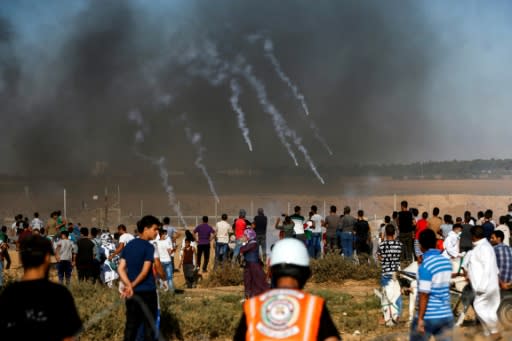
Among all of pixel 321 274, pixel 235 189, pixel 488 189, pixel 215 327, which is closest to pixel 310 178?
pixel 235 189

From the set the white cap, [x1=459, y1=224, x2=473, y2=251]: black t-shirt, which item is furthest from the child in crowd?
the white cap

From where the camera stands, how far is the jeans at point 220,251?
21.7m

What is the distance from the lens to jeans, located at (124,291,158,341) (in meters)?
9.76

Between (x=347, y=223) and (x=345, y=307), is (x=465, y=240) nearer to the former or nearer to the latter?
(x=345, y=307)

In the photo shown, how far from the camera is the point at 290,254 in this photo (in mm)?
4824

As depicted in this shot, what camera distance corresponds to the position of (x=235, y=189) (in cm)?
8606

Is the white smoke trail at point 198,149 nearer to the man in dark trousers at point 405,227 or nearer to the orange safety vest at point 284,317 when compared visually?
the man in dark trousers at point 405,227

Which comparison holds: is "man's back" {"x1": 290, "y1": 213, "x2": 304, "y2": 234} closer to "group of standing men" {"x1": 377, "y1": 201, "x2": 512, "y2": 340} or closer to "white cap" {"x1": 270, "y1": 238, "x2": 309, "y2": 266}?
"group of standing men" {"x1": 377, "y1": 201, "x2": 512, "y2": 340}

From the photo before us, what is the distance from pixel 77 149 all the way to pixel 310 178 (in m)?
24.7

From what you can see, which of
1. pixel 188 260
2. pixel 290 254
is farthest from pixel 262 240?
pixel 290 254

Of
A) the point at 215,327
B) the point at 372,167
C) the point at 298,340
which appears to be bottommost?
the point at 215,327

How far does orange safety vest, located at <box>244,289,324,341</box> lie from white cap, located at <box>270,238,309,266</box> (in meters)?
0.18

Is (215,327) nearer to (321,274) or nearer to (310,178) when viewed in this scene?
(321,274)

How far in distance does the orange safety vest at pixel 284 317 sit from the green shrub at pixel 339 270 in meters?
16.0
